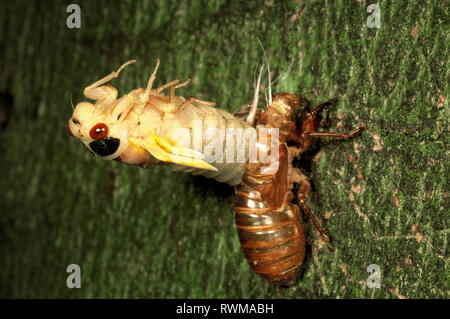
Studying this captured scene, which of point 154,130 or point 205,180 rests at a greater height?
point 154,130

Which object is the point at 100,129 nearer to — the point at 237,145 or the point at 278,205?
the point at 237,145

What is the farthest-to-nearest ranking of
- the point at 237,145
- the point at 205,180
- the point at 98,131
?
the point at 205,180 → the point at 237,145 → the point at 98,131

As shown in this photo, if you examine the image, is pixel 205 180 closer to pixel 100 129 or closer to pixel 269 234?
pixel 269 234

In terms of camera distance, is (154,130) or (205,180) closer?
(154,130)

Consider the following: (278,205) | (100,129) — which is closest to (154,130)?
(100,129)

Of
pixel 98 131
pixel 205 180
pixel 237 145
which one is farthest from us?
pixel 205 180

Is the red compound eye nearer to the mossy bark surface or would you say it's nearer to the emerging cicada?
the mossy bark surface
